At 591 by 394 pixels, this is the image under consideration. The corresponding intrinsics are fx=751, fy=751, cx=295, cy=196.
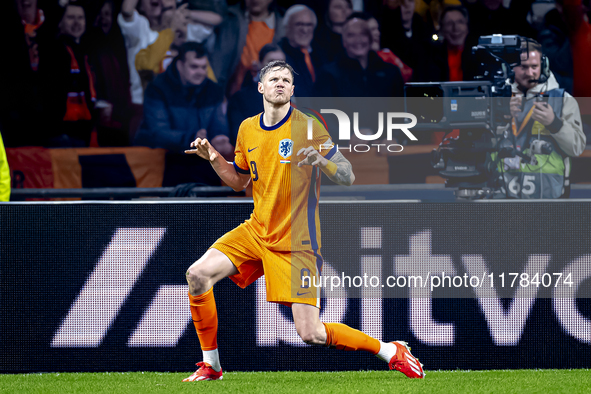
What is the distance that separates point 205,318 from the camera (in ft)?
13.0

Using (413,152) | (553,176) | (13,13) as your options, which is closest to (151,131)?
(13,13)

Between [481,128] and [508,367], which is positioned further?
[481,128]

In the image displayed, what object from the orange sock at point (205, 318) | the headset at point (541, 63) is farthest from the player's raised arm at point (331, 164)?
the headset at point (541, 63)

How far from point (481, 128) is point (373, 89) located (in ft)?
7.18

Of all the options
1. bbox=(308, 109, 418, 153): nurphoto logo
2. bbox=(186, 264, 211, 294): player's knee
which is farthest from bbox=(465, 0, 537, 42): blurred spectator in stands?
bbox=(186, 264, 211, 294): player's knee

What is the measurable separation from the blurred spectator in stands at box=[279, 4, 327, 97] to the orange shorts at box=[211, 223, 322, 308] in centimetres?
309

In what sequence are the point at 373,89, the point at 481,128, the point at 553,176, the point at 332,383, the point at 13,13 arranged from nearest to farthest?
the point at 332,383 < the point at 481,128 < the point at 553,176 < the point at 373,89 < the point at 13,13

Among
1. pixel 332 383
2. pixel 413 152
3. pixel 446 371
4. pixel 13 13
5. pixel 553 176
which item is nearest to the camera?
pixel 332 383

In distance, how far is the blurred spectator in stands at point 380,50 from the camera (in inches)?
274

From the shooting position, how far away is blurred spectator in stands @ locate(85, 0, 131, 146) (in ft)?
23.8

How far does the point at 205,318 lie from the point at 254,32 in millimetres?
3880

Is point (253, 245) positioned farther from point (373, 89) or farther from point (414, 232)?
point (373, 89)

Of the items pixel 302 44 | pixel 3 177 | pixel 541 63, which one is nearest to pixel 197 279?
pixel 3 177

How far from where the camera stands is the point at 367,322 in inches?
165
